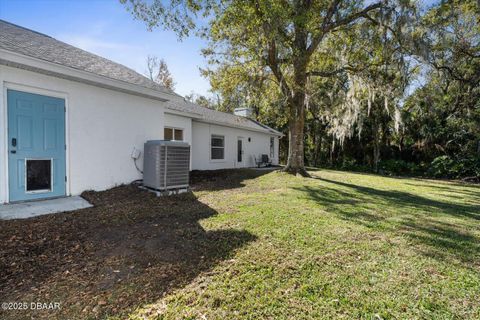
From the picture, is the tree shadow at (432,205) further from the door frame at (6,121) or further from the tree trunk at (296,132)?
the door frame at (6,121)

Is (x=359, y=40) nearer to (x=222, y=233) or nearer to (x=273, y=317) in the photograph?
(x=222, y=233)

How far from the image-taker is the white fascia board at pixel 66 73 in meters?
4.36

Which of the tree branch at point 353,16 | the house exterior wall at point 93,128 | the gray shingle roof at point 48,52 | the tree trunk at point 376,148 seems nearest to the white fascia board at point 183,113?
the house exterior wall at point 93,128

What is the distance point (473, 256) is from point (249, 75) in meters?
8.29

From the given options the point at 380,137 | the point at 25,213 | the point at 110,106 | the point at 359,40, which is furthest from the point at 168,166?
the point at 380,137

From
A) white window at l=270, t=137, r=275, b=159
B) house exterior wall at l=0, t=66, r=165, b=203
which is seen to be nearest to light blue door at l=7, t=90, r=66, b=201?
house exterior wall at l=0, t=66, r=165, b=203

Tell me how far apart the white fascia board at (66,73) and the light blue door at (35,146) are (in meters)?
0.51

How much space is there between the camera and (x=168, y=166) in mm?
6051

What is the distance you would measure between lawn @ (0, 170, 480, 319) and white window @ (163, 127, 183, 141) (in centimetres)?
457

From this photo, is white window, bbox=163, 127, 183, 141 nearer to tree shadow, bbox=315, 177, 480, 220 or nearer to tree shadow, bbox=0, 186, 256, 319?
tree shadow, bbox=0, 186, 256, 319

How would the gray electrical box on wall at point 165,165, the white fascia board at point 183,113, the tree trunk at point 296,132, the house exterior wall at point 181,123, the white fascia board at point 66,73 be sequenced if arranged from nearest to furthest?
the white fascia board at point 66,73 → the gray electrical box on wall at point 165,165 → the white fascia board at point 183,113 → the house exterior wall at point 181,123 → the tree trunk at point 296,132

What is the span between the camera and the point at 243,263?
2793 mm

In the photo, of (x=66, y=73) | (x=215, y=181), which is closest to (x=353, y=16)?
(x=215, y=181)

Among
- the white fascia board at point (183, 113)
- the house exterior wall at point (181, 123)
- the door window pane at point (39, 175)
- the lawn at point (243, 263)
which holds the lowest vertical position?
the lawn at point (243, 263)
